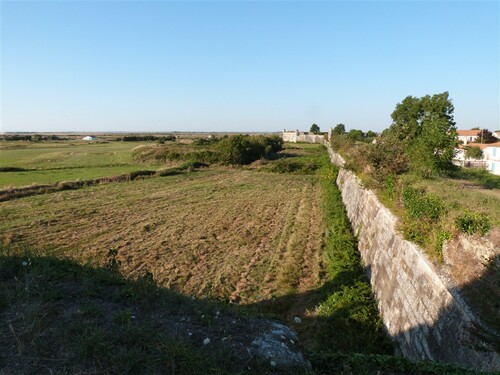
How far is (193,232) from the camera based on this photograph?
15.6 metres

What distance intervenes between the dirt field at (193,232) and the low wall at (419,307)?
2560 mm

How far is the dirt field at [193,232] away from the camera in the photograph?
1049 cm

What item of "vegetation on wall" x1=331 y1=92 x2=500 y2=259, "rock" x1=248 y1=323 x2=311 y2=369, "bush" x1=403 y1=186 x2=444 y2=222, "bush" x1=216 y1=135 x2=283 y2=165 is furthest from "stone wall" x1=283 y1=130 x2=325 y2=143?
"rock" x1=248 y1=323 x2=311 y2=369

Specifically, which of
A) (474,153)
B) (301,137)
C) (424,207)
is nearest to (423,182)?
(424,207)

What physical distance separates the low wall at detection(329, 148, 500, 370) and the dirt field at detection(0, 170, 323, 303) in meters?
2.56

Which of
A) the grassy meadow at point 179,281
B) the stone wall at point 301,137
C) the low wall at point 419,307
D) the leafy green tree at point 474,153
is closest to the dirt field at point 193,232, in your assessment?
the grassy meadow at point 179,281

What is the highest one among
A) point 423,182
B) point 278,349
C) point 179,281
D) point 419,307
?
point 423,182

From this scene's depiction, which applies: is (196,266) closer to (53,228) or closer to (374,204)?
(374,204)

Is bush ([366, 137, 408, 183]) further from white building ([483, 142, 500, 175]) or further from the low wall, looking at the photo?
white building ([483, 142, 500, 175])

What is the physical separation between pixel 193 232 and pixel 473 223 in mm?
12084

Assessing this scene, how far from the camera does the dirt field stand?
10.5m

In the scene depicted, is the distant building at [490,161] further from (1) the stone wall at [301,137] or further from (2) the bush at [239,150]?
(1) the stone wall at [301,137]

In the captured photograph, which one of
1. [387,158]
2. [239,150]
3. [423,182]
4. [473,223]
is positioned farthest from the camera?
[239,150]

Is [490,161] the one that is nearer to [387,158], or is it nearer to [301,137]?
[387,158]
